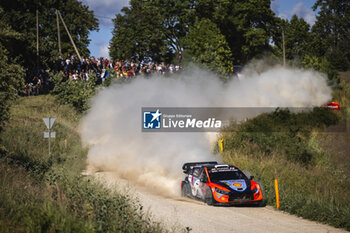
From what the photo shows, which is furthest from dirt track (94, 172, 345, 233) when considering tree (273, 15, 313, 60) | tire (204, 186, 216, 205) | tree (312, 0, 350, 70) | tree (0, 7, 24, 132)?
tree (312, 0, 350, 70)

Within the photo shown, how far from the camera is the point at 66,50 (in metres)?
57.2

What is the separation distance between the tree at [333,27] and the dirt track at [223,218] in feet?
245

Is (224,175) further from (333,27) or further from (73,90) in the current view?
(333,27)

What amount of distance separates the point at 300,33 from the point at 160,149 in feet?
240

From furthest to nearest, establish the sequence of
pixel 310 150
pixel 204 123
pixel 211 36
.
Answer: pixel 211 36 → pixel 204 123 → pixel 310 150

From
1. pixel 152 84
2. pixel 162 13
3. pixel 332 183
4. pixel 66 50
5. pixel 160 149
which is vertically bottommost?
pixel 332 183

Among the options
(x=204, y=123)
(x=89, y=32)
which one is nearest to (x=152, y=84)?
(x=204, y=123)

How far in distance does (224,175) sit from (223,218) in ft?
11.4

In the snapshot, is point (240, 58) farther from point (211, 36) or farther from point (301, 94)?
point (301, 94)

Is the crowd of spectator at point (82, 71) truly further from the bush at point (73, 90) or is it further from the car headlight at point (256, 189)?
the car headlight at point (256, 189)

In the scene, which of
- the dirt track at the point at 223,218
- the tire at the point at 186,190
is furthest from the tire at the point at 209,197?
the tire at the point at 186,190

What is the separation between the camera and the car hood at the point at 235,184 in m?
15.8

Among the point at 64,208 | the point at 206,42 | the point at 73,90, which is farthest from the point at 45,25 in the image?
the point at 64,208

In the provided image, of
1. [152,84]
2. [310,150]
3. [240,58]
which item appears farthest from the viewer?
[240,58]
